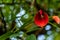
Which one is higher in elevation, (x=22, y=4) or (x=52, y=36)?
(x=22, y=4)

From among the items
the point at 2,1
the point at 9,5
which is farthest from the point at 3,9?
the point at 2,1

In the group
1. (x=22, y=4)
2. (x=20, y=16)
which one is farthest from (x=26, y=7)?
(x=20, y=16)

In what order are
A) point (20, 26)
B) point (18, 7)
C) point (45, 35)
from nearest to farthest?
point (20, 26) < point (18, 7) < point (45, 35)

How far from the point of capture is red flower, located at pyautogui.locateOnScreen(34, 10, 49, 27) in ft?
3.29

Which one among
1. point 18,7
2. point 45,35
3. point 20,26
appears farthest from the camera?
point 45,35

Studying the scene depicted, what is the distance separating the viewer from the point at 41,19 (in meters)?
1.08

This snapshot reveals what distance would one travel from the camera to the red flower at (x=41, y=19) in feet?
3.29

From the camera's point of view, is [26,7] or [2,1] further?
[26,7]

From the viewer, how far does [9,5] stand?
1.20 metres

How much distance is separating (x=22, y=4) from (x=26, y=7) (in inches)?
1.1

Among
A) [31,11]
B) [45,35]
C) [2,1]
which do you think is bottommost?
[45,35]

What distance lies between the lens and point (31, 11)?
1249 millimetres

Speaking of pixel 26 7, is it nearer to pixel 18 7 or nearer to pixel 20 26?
pixel 18 7

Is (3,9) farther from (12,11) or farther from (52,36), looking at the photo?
(52,36)
